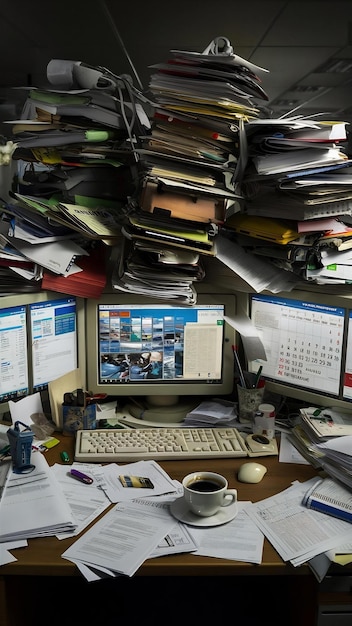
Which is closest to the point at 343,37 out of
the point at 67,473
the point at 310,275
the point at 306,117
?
the point at 306,117

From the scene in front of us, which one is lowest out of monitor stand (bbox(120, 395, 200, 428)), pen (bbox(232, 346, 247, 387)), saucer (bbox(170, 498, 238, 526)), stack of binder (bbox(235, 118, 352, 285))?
saucer (bbox(170, 498, 238, 526))

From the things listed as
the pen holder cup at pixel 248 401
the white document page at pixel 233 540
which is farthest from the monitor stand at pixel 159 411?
the white document page at pixel 233 540

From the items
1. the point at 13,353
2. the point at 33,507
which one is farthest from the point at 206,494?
the point at 13,353

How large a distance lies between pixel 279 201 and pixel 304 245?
6.2 inches

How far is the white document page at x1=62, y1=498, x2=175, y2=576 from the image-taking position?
3.83 ft

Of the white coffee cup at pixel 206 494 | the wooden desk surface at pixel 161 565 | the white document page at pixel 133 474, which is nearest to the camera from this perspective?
the wooden desk surface at pixel 161 565

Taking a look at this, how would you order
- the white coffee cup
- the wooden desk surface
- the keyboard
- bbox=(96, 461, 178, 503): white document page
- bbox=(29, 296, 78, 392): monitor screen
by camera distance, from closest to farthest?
the wooden desk surface → the white coffee cup → bbox=(96, 461, 178, 503): white document page → the keyboard → bbox=(29, 296, 78, 392): monitor screen

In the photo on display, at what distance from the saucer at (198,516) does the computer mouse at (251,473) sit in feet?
0.44

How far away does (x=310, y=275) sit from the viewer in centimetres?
170

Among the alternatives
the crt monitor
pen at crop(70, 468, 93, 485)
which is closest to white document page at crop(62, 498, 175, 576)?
pen at crop(70, 468, 93, 485)

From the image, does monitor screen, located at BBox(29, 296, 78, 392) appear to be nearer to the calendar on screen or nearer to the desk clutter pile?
the desk clutter pile

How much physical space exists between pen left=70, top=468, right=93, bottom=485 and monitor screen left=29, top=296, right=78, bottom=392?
35cm

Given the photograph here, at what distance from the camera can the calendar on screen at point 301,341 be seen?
1658mm

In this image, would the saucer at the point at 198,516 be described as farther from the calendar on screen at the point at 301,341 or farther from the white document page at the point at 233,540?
the calendar on screen at the point at 301,341
